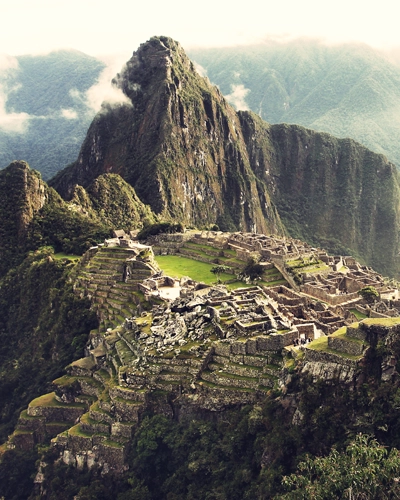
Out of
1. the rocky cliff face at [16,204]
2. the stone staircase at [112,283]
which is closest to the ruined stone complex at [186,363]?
the stone staircase at [112,283]

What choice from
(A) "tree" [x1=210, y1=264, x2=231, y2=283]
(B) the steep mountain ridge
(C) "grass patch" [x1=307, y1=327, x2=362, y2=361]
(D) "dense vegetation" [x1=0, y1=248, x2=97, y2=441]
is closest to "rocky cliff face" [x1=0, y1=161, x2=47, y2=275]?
(B) the steep mountain ridge

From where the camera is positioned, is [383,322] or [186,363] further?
[186,363]

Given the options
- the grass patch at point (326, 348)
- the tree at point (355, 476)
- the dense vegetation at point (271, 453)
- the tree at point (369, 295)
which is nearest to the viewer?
the tree at point (355, 476)

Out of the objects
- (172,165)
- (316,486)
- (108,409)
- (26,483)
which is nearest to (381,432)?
(316,486)

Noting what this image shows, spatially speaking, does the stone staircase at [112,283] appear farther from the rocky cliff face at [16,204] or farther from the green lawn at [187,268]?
the rocky cliff face at [16,204]

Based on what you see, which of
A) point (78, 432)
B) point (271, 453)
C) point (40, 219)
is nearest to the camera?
point (271, 453)

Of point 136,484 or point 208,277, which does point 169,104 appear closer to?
point 208,277

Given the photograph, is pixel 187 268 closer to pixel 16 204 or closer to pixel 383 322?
pixel 16 204

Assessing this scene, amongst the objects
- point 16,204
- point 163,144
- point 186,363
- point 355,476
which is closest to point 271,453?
point 355,476

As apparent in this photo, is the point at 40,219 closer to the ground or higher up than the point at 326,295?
closer to the ground
